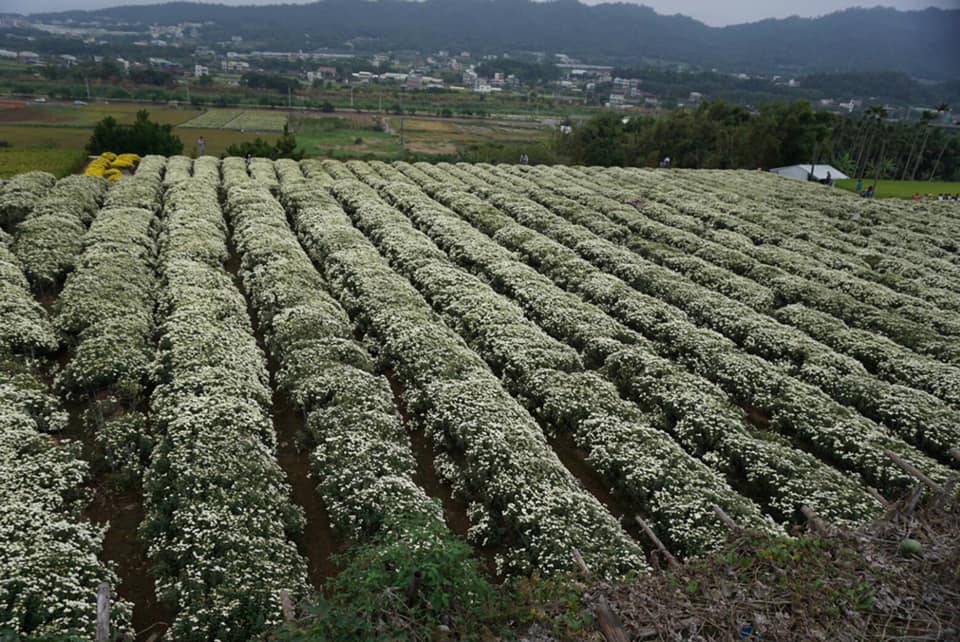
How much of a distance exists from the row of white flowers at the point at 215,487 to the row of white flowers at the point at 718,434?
953cm

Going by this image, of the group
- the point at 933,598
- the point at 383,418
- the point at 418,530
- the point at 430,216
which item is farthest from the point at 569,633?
the point at 430,216

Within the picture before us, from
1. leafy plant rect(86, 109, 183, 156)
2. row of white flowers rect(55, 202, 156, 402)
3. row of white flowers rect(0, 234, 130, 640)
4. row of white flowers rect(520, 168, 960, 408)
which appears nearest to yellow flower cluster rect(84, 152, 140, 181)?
leafy plant rect(86, 109, 183, 156)

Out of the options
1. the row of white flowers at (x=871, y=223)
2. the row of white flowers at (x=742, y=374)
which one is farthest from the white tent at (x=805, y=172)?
the row of white flowers at (x=742, y=374)

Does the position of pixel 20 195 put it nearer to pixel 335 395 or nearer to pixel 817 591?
pixel 335 395

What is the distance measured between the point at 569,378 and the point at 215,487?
930 centimetres

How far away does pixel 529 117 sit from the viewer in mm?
148750

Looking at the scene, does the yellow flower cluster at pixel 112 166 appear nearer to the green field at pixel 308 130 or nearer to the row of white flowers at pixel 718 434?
the green field at pixel 308 130

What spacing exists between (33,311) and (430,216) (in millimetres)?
19303

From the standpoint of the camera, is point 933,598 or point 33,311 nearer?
point 933,598

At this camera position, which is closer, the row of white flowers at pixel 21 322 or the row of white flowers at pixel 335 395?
the row of white flowers at pixel 335 395

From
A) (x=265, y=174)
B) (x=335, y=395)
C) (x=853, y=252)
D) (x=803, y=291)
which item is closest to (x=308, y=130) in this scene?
(x=265, y=174)

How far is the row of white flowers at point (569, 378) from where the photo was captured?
11602 mm

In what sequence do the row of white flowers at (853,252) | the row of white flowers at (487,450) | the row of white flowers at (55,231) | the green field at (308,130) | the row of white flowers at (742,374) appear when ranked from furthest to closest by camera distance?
Answer: 1. the green field at (308,130)
2. the row of white flowers at (853,252)
3. the row of white flowers at (55,231)
4. the row of white flowers at (742,374)
5. the row of white flowers at (487,450)

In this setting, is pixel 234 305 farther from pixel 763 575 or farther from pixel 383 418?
pixel 763 575
